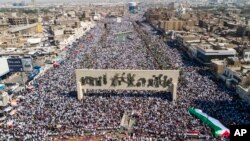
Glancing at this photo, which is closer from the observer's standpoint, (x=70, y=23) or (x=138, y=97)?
(x=138, y=97)

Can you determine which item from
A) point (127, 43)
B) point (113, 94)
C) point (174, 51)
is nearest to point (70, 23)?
point (127, 43)

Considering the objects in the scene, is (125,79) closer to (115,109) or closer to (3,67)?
(115,109)

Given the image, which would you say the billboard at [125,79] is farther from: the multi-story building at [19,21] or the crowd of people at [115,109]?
the multi-story building at [19,21]

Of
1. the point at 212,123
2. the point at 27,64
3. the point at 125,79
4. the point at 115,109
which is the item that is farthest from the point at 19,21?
the point at 212,123

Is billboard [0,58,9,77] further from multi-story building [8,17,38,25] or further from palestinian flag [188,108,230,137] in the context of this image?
multi-story building [8,17,38,25]

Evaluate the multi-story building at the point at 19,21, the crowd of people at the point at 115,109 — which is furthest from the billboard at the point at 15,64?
the multi-story building at the point at 19,21

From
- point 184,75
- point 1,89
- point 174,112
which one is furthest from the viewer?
point 184,75

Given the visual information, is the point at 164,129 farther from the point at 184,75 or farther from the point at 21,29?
the point at 21,29
